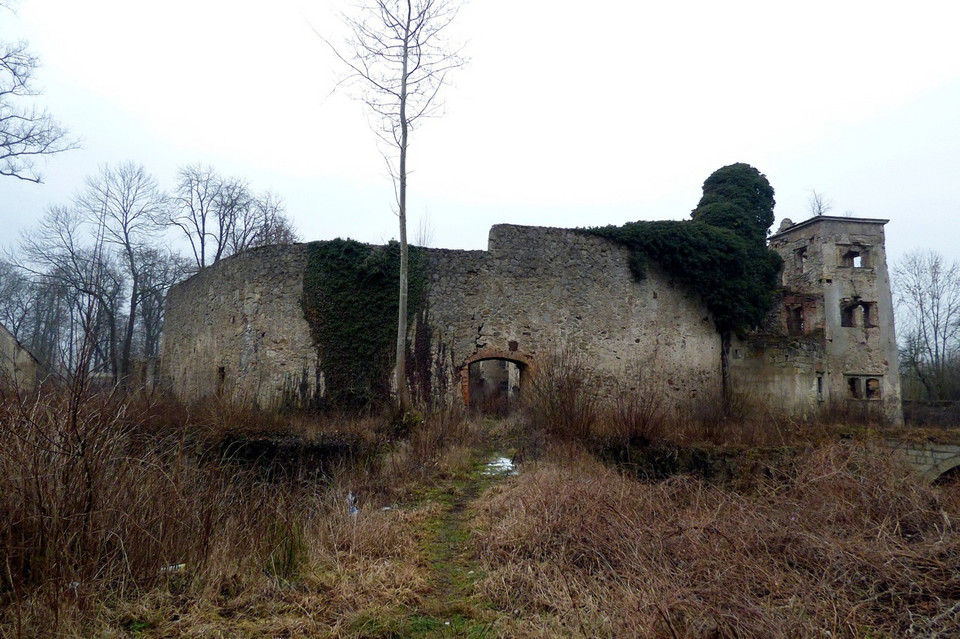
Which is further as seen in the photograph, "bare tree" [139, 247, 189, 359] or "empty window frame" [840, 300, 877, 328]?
"bare tree" [139, 247, 189, 359]

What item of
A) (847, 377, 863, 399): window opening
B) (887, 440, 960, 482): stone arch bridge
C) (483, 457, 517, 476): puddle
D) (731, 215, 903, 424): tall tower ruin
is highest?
(731, 215, 903, 424): tall tower ruin

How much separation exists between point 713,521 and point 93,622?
4.44 meters

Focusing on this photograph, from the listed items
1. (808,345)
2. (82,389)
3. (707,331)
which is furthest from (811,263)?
(82,389)

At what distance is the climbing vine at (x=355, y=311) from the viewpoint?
13031mm

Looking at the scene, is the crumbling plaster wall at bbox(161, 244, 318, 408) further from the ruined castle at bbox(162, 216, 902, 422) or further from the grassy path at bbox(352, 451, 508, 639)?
the grassy path at bbox(352, 451, 508, 639)

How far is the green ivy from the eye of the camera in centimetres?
1537

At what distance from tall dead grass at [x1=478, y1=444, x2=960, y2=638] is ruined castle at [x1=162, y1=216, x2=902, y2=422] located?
7.72 m

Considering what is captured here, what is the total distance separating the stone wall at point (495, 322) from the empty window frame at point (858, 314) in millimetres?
6213

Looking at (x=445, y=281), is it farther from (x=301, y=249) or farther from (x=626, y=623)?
(x=626, y=623)

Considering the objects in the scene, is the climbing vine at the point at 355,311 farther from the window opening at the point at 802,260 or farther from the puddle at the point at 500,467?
the window opening at the point at 802,260

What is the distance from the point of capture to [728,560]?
13.3 ft

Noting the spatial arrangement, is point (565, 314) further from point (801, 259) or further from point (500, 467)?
point (801, 259)

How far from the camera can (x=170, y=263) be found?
88.1 feet

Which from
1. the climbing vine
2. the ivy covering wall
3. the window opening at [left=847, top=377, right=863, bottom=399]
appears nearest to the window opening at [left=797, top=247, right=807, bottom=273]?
the ivy covering wall
